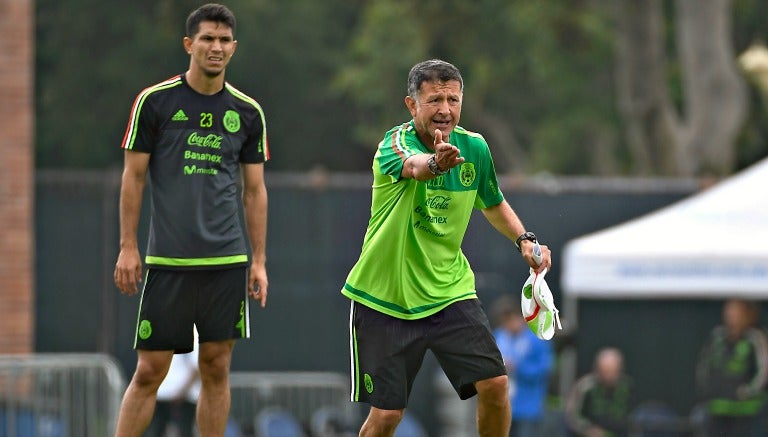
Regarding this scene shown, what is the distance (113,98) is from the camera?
115 feet

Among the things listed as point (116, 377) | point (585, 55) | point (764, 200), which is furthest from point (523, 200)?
point (585, 55)

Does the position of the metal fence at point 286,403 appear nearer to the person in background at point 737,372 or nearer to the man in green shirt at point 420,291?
the person in background at point 737,372

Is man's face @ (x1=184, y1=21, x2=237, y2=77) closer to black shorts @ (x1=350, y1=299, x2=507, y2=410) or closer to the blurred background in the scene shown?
black shorts @ (x1=350, y1=299, x2=507, y2=410)

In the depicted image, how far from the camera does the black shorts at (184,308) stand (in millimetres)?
8906

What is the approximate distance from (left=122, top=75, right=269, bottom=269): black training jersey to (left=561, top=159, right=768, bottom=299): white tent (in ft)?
25.9

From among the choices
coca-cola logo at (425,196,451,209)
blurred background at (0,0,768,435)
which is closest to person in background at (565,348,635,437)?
blurred background at (0,0,768,435)

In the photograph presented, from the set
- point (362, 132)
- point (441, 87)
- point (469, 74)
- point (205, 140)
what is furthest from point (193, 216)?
point (362, 132)

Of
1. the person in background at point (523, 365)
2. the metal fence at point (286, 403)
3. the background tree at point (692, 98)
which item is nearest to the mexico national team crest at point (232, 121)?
the person in background at point (523, 365)

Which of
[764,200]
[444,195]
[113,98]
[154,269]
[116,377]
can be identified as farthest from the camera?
[113,98]

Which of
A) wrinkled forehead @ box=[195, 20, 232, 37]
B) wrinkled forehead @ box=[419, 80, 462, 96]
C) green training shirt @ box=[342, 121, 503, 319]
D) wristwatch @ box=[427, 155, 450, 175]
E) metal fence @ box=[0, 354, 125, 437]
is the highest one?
wrinkled forehead @ box=[195, 20, 232, 37]

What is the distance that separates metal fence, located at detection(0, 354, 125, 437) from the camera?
1466 centimetres

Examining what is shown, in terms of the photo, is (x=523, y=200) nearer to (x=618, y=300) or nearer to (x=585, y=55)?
(x=618, y=300)

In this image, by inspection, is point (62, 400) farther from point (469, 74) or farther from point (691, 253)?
point (469, 74)

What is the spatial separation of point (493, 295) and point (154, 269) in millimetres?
10717
